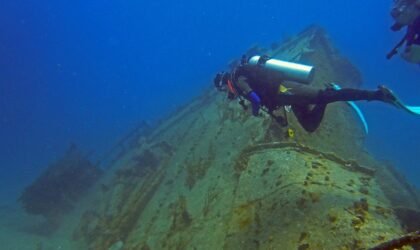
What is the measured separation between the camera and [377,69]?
4700 centimetres

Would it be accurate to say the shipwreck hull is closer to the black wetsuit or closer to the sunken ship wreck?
the sunken ship wreck

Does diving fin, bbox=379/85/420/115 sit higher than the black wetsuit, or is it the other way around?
the black wetsuit

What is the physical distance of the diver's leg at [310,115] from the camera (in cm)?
545

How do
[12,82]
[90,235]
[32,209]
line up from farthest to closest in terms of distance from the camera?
1. [12,82]
2. [32,209]
3. [90,235]

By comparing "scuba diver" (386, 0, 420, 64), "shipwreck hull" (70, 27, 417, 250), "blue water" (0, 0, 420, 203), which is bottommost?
"shipwreck hull" (70, 27, 417, 250)

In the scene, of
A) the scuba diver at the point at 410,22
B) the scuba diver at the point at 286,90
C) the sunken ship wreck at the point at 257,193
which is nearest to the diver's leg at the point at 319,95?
the scuba diver at the point at 286,90

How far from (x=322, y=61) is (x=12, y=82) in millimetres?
124536

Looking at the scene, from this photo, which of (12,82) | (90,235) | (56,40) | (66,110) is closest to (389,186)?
(90,235)

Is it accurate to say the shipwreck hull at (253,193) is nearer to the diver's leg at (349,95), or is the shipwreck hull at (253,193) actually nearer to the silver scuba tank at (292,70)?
the diver's leg at (349,95)

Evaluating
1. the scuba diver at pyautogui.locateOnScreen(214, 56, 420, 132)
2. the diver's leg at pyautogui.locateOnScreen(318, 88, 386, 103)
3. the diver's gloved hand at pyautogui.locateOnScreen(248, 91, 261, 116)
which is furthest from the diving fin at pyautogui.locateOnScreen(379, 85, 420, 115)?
the diver's gloved hand at pyautogui.locateOnScreen(248, 91, 261, 116)

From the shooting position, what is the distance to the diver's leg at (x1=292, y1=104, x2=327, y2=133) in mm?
5453

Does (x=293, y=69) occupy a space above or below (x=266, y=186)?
above

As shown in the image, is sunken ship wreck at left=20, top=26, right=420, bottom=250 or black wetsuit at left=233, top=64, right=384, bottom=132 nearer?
sunken ship wreck at left=20, top=26, right=420, bottom=250

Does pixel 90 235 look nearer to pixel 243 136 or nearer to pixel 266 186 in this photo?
pixel 243 136
